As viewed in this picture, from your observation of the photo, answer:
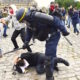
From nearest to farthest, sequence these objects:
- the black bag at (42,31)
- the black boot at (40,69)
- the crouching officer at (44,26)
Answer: the crouching officer at (44,26), the black bag at (42,31), the black boot at (40,69)

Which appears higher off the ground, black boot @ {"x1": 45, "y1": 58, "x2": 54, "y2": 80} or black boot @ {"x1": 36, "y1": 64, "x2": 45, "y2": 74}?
black boot @ {"x1": 45, "y1": 58, "x2": 54, "y2": 80}

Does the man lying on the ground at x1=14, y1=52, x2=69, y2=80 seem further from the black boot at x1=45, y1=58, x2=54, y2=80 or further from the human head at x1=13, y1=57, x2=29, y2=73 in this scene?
the black boot at x1=45, y1=58, x2=54, y2=80

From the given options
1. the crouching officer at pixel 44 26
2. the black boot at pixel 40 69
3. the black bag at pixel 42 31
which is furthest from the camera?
the black boot at pixel 40 69

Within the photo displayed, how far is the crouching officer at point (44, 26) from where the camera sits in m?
5.69

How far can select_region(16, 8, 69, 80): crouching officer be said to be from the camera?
5688 mm

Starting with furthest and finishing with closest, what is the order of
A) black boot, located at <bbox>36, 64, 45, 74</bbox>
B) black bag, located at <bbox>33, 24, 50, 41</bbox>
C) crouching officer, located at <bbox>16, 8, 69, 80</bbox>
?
1. black boot, located at <bbox>36, 64, 45, 74</bbox>
2. black bag, located at <bbox>33, 24, 50, 41</bbox>
3. crouching officer, located at <bbox>16, 8, 69, 80</bbox>

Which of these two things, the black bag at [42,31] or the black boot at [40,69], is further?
the black boot at [40,69]

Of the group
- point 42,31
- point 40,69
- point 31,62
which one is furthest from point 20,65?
point 42,31

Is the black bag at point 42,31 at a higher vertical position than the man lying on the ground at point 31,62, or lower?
higher

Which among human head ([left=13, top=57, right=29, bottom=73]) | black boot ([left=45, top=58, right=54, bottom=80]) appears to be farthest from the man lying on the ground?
black boot ([left=45, top=58, right=54, bottom=80])

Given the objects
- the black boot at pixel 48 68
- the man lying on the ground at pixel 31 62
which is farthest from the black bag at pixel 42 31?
the man lying on the ground at pixel 31 62

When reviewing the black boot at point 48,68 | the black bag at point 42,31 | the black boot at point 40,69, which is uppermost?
the black bag at point 42,31

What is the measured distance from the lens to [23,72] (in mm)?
6781

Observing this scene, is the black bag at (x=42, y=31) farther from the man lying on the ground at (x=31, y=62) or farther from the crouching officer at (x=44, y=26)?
the man lying on the ground at (x=31, y=62)
